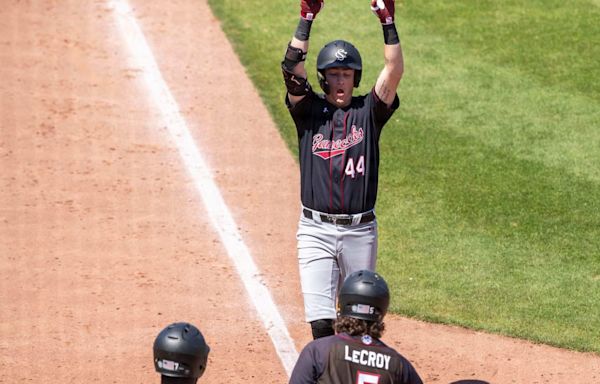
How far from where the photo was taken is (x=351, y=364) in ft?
18.5

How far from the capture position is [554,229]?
37.4 feet

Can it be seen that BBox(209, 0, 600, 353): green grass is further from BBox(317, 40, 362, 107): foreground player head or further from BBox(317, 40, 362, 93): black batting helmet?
BBox(317, 40, 362, 93): black batting helmet

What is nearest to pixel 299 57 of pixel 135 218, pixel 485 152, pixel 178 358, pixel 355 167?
pixel 355 167

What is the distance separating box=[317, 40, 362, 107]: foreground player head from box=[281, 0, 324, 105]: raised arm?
0.46 ft

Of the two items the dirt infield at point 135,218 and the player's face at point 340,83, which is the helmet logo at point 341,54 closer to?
the player's face at point 340,83

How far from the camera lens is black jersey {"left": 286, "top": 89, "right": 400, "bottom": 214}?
7766 millimetres

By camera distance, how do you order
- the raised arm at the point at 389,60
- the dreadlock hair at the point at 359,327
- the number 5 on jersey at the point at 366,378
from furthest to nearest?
the raised arm at the point at 389,60 → the dreadlock hair at the point at 359,327 → the number 5 on jersey at the point at 366,378

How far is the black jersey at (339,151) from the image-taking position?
7.77 metres

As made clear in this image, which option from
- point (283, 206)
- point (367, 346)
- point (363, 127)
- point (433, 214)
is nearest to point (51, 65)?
point (283, 206)

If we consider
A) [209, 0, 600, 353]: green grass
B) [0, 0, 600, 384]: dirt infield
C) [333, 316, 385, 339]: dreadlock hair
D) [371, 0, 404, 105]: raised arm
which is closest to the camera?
[333, 316, 385, 339]: dreadlock hair

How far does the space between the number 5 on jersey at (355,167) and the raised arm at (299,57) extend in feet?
1.84

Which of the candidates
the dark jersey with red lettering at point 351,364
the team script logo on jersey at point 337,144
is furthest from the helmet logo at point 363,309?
the team script logo on jersey at point 337,144

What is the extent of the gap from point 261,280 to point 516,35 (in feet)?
22.8

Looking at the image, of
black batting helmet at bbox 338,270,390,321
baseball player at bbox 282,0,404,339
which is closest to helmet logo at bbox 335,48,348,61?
baseball player at bbox 282,0,404,339
